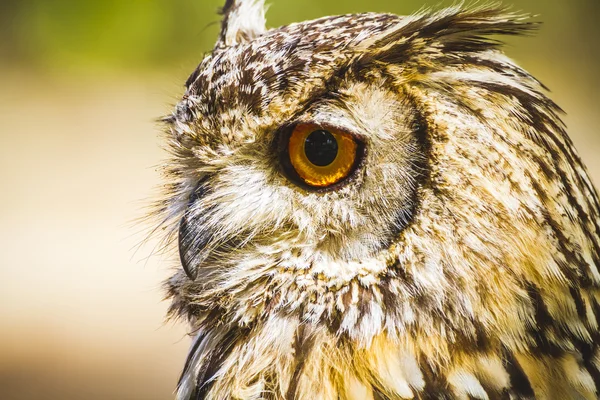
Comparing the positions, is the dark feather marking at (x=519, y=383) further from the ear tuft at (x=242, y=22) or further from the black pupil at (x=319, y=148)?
the ear tuft at (x=242, y=22)

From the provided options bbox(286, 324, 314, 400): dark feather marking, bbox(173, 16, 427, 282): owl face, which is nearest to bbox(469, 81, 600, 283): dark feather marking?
bbox(173, 16, 427, 282): owl face

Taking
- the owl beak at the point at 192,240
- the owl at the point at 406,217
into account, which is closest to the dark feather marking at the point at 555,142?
the owl at the point at 406,217

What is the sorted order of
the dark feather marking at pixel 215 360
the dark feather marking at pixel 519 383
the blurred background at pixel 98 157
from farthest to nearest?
1. the blurred background at pixel 98 157
2. the dark feather marking at pixel 215 360
3. the dark feather marking at pixel 519 383

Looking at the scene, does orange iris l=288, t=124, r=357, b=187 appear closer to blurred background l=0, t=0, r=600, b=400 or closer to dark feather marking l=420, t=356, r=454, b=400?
dark feather marking l=420, t=356, r=454, b=400

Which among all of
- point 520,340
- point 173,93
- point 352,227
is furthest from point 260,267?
point 173,93

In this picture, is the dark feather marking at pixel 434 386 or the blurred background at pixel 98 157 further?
the blurred background at pixel 98 157

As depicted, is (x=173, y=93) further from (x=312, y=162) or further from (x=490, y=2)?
(x=490, y=2)
